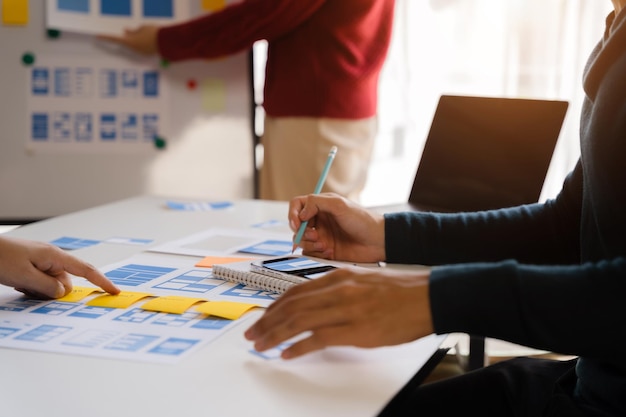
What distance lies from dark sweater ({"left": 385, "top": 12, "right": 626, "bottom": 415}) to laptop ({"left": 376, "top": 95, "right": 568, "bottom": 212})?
0.50m

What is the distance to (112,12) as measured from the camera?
2.90 m

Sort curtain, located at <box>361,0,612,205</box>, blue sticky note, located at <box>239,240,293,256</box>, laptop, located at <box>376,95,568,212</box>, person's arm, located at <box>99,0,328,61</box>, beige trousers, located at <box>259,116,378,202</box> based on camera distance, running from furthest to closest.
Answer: curtain, located at <box>361,0,612,205</box>, beige trousers, located at <box>259,116,378,202</box>, person's arm, located at <box>99,0,328,61</box>, laptop, located at <box>376,95,568,212</box>, blue sticky note, located at <box>239,240,293,256</box>

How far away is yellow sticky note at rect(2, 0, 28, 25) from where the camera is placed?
2840 mm

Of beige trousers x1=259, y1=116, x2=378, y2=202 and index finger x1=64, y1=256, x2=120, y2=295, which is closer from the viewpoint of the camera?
index finger x1=64, y1=256, x2=120, y2=295

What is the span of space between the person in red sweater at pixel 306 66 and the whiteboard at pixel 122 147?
120 mm

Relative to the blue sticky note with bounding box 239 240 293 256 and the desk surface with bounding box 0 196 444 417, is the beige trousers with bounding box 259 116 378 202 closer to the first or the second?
the blue sticky note with bounding box 239 240 293 256

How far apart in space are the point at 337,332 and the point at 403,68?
94.2 inches

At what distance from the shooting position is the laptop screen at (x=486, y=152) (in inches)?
71.6

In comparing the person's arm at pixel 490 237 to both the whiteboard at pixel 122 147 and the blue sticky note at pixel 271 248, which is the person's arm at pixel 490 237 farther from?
the whiteboard at pixel 122 147

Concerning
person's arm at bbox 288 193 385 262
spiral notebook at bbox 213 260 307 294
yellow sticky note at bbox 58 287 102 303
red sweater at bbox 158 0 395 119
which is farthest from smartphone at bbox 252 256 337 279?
red sweater at bbox 158 0 395 119

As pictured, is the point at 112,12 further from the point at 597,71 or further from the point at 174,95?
the point at 597,71

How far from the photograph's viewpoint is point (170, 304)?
42.3 inches

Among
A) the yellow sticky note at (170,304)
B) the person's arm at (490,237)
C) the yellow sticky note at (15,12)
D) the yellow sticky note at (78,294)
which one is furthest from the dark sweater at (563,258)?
the yellow sticky note at (15,12)

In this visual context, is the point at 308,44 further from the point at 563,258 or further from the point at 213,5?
the point at 563,258
